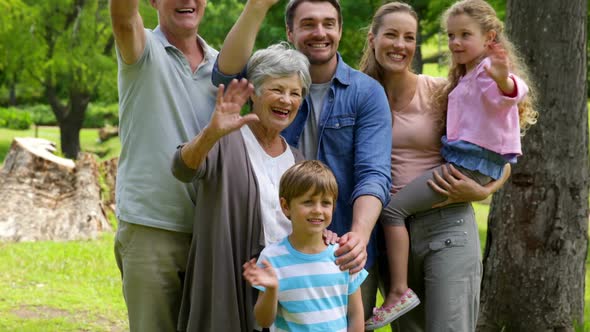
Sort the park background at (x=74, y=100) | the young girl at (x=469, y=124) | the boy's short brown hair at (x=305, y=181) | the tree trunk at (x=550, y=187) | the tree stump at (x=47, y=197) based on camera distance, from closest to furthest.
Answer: the boy's short brown hair at (x=305, y=181)
the young girl at (x=469, y=124)
the tree trunk at (x=550, y=187)
the park background at (x=74, y=100)
the tree stump at (x=47, y=197)

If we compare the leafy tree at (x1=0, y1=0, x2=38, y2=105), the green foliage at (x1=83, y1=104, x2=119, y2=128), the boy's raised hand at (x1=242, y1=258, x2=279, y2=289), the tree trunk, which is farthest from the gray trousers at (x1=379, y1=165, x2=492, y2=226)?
the green foliage at (x1=83, y1=104, x2=119, y2=128)

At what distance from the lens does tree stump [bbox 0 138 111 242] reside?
10.6 meters

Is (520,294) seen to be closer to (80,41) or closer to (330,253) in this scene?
(330,253)

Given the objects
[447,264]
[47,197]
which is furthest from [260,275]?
[47,197]

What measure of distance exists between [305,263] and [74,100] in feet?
74.2

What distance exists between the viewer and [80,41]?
23.0 metres

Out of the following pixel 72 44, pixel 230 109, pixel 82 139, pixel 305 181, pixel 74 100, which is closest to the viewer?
pixel 230 109

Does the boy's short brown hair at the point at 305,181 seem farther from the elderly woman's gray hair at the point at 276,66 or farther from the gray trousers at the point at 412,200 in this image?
the gray trousers at the point at 412,200

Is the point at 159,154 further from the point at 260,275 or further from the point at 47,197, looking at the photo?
the point at 47,197

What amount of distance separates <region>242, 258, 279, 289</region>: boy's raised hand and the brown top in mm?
145

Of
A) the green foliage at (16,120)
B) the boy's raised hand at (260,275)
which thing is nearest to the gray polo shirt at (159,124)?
the boy's raised hand at (260,275)

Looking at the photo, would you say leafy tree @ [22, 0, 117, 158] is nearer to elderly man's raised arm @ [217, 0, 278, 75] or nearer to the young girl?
the young girl

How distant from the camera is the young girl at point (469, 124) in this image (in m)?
3.70

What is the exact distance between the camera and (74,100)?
24.7m
